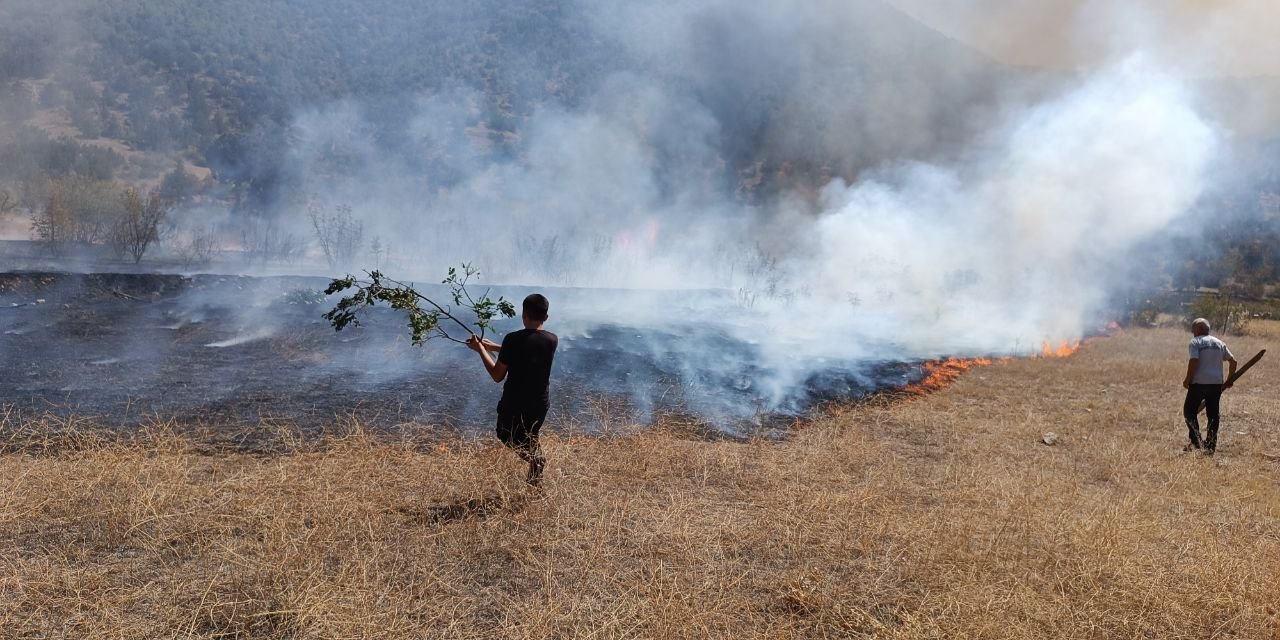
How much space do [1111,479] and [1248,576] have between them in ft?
9.69

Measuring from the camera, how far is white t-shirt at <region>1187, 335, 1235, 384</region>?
8.15 meters

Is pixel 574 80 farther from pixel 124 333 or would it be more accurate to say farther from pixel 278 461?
pixel 278 461

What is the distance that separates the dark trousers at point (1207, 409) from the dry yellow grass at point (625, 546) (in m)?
1.01

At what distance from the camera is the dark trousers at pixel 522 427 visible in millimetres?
5266

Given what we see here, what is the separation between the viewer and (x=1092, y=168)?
1101 inches

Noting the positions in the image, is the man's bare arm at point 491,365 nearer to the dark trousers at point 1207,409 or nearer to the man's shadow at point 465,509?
the man's shadow at point 465,509

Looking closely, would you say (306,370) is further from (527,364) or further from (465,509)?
(527,364)

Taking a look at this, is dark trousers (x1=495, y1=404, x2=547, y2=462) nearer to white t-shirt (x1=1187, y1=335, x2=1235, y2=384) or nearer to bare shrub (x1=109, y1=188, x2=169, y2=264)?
white t-shirt (x1=1187, y1=335, x2=1235, y2=384)

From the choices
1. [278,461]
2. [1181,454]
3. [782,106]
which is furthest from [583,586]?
[782,106]

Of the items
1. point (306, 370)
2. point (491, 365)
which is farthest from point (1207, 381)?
point (306, 370)

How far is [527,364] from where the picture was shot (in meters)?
5.20

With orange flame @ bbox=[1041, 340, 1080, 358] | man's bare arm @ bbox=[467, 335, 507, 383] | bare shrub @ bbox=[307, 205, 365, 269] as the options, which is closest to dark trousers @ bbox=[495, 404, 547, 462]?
man's bare arm @ bbox=[467, 335, 507, 383]

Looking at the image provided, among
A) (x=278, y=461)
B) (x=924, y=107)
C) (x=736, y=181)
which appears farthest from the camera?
(x=924, y=107)

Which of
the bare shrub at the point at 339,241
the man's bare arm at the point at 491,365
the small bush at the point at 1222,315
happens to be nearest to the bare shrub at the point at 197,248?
the bare shrub at the point at 339,241
